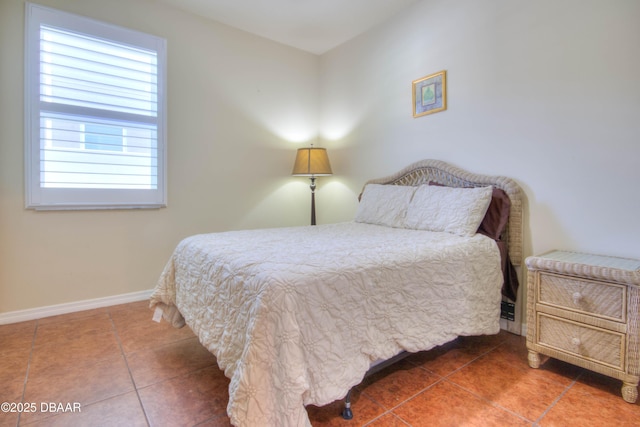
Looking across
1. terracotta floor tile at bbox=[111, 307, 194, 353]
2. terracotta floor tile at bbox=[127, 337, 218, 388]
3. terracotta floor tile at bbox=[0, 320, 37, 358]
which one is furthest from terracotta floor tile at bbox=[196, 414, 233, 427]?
terracotta floor tile at bbox=[0, 320, 37, 358]

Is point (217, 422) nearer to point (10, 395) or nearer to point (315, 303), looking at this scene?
point (315, 303)

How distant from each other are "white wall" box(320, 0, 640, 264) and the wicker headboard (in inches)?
2.9

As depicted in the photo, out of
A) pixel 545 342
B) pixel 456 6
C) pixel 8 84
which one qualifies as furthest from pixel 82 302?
pixel 456 6

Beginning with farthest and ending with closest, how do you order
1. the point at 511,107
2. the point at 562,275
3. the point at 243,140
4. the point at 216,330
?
the point at 243,140 → the point at 511,107 → the point at 562,275 → the point at 216,330

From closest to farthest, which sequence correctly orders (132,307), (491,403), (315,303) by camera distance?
(315,303) → (491,403) → (132,307)

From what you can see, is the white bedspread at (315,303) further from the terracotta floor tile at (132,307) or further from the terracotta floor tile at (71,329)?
the terracotta floor tile at (132,307)

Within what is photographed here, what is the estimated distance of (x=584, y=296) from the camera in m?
1.54

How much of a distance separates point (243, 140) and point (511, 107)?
2.42 m

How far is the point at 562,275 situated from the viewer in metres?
1.61

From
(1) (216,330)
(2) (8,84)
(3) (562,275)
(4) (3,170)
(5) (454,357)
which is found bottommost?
(5) (454,357)

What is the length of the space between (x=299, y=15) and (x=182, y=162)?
1.76 meters

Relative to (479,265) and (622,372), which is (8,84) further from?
(622,372)

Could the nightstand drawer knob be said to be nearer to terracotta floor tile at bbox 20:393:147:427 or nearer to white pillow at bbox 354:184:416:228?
white pillow at bbox 354:184:416:228

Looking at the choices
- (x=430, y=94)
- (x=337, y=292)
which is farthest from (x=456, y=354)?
(x=430, y=94)
